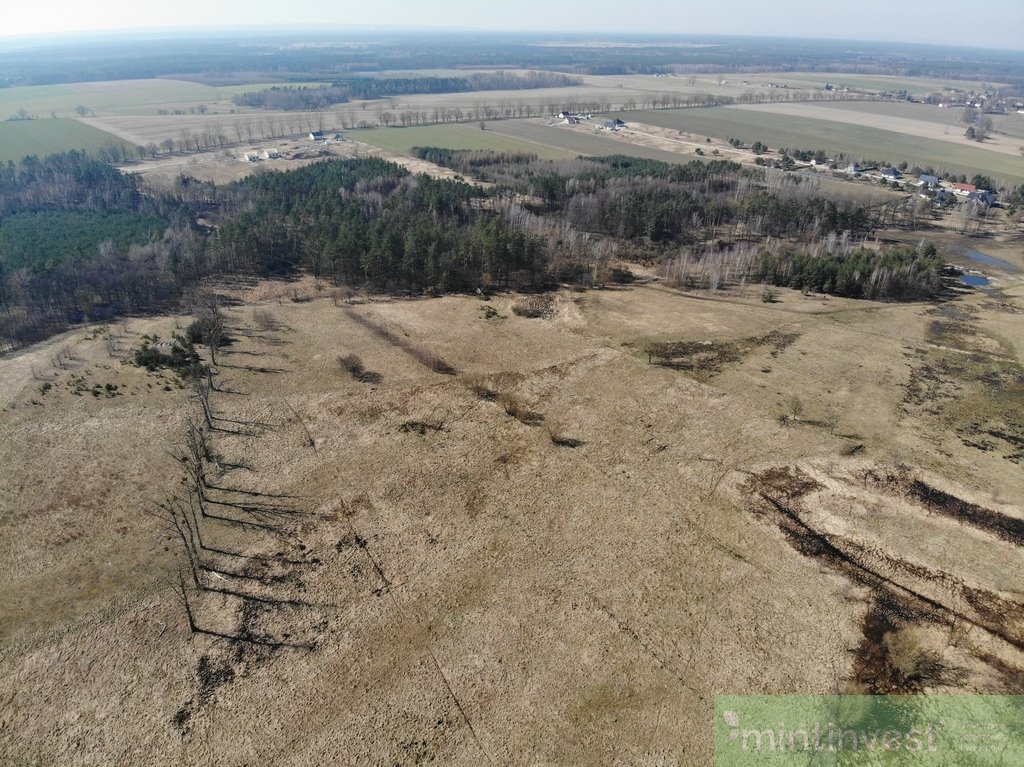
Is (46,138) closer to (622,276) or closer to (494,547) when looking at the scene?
(622,276)

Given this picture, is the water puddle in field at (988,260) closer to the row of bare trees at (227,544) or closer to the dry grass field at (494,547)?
the dry grass field at (494,547)

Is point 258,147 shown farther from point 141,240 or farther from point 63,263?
point 63,263

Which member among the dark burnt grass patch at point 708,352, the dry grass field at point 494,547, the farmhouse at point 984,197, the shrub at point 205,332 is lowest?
the dry grass field at point 494,547

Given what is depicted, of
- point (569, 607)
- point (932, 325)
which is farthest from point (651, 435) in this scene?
point (932, 325)

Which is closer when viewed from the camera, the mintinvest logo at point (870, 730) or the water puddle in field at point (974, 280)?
the mintinvest logo at point (870, 730)

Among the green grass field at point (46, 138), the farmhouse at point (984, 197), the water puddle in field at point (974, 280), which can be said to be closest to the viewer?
the water puddle in field at point (974, 280)

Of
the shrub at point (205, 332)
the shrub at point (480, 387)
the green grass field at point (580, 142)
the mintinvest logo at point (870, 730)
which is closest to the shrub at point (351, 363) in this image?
the shrub at point (480, 387)

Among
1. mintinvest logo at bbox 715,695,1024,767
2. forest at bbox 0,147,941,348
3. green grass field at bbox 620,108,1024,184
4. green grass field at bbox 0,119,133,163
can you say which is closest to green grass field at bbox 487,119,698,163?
green grass field at bbox 620,108,1024,184

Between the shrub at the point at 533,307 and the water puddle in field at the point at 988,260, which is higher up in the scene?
the shrub at the point at 533,307
